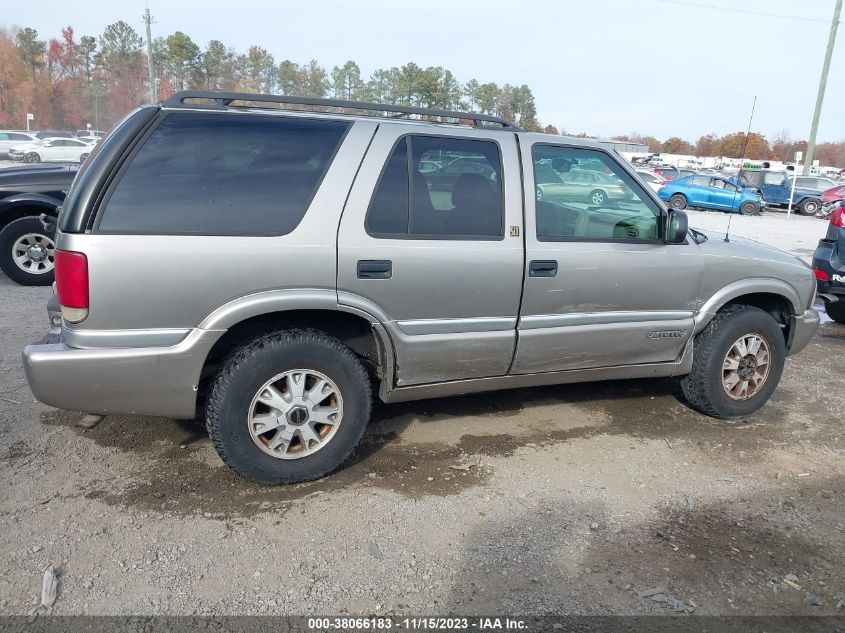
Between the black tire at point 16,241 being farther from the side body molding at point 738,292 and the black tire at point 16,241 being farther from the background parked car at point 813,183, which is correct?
the background parked car at point 813,183

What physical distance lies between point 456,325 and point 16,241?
6256 mm

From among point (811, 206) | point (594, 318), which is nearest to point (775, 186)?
point (811, 206)

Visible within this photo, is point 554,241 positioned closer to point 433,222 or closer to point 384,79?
point 433,222

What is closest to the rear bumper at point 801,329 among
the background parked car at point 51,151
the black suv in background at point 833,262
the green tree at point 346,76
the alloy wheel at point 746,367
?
the alloy wheel at point 746,367

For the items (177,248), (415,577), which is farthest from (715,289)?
(177,248)

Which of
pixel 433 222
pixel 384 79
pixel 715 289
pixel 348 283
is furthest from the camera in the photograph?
pixel 384 79

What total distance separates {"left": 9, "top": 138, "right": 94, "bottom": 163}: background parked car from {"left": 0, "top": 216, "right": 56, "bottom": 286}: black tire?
90.6ft

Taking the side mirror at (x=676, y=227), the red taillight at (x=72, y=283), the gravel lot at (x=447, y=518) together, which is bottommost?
the gravel lot at (x=447, y=518)

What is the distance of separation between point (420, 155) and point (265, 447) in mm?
1744

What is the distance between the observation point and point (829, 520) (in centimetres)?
337

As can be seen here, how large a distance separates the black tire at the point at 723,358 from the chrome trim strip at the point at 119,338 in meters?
3.32

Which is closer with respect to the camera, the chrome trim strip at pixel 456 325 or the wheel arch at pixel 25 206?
the chrome trim strip at pixel 456 325

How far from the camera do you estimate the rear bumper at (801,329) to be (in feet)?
15.4

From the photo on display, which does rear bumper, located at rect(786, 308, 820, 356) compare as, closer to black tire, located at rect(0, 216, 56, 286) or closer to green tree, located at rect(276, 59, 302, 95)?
Result: black tire, located at rect(0, 216, 56, 286)
